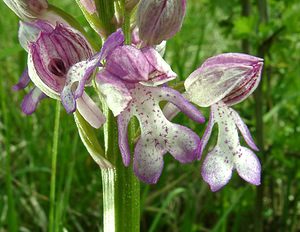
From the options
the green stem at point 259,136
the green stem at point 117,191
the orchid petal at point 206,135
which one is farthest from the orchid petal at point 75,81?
the green stem at point 259,136

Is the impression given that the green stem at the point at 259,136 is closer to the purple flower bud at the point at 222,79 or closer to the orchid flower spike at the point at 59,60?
the purple flower bud at the point at 222,79

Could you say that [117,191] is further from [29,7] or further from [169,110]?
[29,7]

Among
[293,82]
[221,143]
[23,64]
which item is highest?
[221,143]

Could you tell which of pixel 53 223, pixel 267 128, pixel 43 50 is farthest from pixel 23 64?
pixel 43 50

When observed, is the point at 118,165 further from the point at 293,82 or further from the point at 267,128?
the point at 267,128

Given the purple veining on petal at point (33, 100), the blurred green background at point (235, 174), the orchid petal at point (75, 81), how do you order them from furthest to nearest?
1. the blurred green background at point (235, 174)
2. the purple veining on petal at point (33, 100)
3. the orchid petal at point (75, 81)

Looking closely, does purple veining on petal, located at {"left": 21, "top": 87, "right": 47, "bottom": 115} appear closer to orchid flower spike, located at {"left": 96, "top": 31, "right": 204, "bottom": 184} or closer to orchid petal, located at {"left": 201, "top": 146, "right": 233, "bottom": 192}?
orchid flower spike, located at {"left": 96, "top": 31, "right": 204, "bottom": 184}

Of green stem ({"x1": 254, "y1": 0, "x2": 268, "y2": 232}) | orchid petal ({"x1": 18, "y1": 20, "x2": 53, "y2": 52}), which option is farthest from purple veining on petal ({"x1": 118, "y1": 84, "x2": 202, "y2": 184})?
green stem ({"x1": 254, "y1": 0, "x2": 268, "y2": 232})

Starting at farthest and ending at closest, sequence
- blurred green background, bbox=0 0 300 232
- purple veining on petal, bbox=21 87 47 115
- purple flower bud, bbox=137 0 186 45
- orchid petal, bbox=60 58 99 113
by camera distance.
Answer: blurred green background, bbox=0 0 300 232
purple veining on petal, bbox=21 87 47 115
purple flower bud, bbox=137 0 186 45
orchid petal, bbox=60 58 99 113
